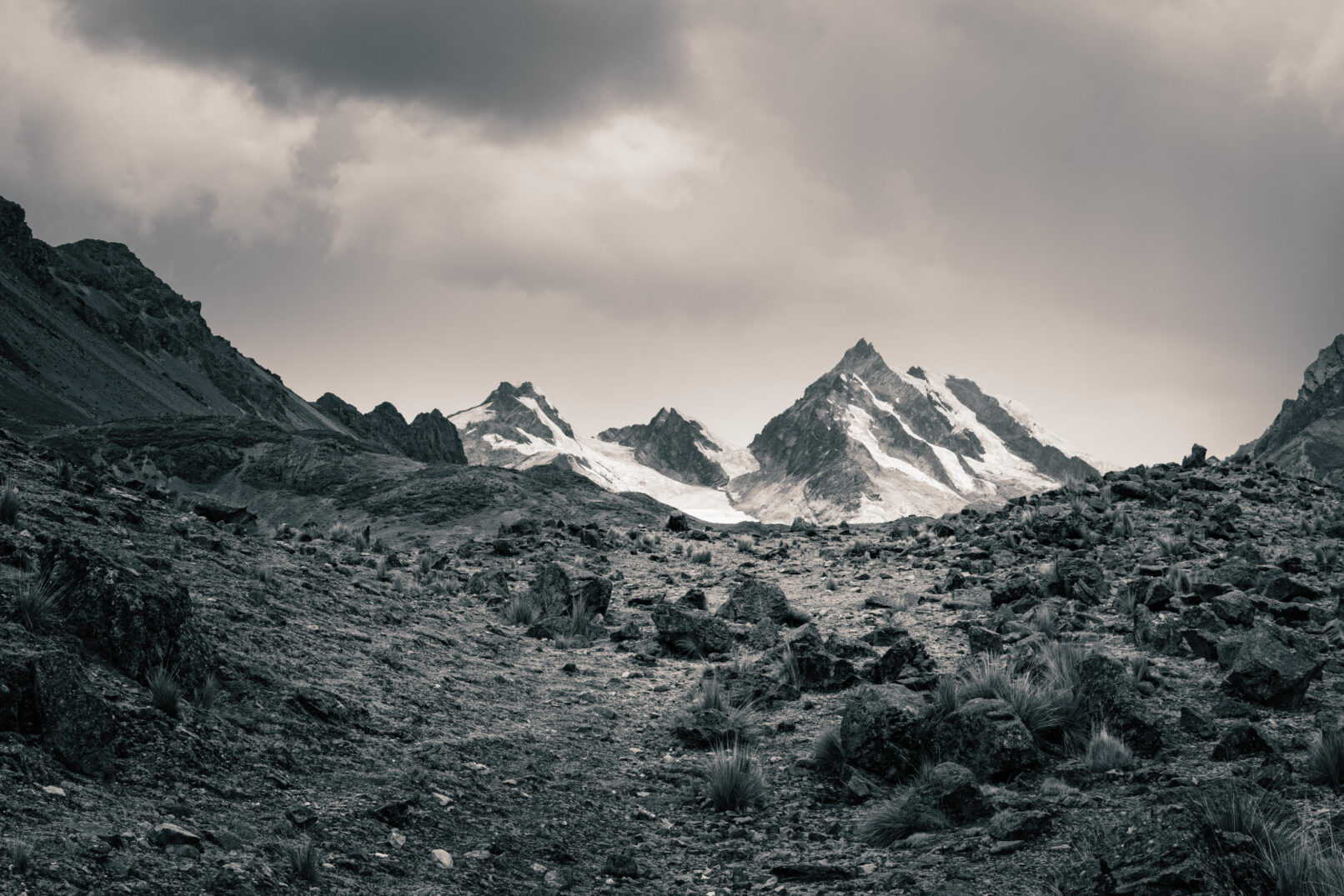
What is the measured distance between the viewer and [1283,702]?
7145 millimetres

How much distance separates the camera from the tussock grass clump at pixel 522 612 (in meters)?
14.6

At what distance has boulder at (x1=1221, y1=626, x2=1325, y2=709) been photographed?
23.4ft

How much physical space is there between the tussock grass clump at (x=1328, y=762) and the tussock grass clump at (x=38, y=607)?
960 centimetres

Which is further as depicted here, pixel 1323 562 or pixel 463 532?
pixel 463 532

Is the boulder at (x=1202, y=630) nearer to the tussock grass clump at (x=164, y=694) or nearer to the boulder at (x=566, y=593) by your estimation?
the boulder at (x=566, y=593)

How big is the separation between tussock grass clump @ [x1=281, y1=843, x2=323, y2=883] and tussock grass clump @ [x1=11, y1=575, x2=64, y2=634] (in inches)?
129

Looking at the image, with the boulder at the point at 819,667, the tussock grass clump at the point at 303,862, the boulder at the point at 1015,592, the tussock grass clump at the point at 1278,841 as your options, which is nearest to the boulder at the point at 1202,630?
the boulder at the point at 1015,592

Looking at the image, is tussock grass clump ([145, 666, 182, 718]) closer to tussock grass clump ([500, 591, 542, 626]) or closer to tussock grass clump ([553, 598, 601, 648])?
tussock grass clump ([553, 598, 601, 648])

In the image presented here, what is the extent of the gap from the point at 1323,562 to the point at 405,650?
609 inches

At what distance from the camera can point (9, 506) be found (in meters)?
8.77

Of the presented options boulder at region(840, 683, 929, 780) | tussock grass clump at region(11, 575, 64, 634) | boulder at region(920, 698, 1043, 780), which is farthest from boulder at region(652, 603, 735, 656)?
tussock grass clump at region(11, 575, 64, 634)

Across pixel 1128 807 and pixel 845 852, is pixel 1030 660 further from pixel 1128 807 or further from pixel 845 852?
pixel 845 852

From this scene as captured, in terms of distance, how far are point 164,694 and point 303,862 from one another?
2.48 m

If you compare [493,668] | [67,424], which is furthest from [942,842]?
[67,424]
